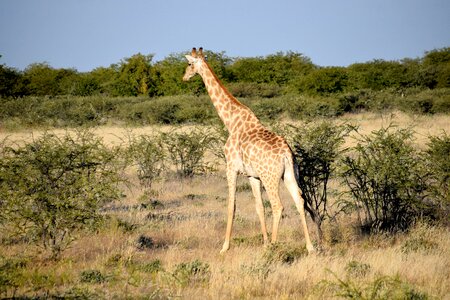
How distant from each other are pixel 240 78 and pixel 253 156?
178ft

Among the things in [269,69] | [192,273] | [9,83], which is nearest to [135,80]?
[9,83]

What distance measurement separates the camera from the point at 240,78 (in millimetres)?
61812

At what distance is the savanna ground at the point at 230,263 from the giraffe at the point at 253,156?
52 cm

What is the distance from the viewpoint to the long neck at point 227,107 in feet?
29.7

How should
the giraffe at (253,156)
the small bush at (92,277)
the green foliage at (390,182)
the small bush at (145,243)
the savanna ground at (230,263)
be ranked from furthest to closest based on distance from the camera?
the green foliage at (390,182), the small bush at (145,243), the giraffe at (253,156), the small bush at (92,277), the savanna ground at (230,263)

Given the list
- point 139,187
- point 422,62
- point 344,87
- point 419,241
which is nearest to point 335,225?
point 419,241

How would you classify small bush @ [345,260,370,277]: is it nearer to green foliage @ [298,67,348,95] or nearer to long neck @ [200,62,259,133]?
long neck @ [200,62,259,133]

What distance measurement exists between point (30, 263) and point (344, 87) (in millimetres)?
44868

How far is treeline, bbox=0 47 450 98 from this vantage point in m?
49.7

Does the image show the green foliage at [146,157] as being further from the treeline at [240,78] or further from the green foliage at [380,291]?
the treeline at [240,78]

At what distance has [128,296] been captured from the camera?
5.45 metres

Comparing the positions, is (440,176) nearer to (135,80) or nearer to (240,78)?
(135,80)

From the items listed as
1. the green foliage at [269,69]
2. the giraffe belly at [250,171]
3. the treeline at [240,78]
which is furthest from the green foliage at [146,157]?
the green foliage at [269,69]

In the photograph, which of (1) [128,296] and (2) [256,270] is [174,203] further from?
(1) [128,296]
